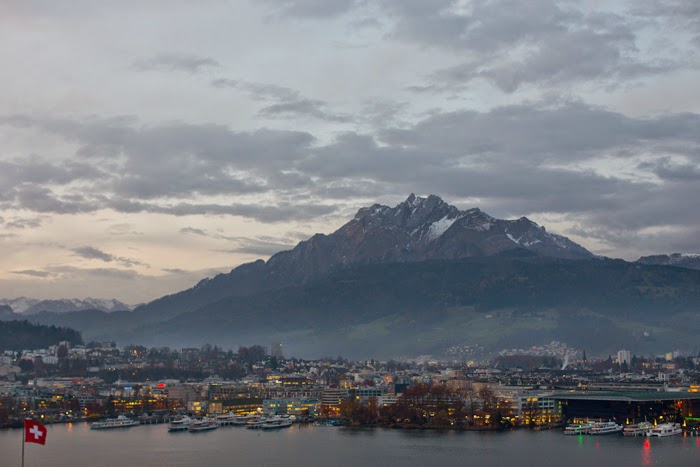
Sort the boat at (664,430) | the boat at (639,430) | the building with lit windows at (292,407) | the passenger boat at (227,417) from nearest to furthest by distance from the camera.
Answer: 1. the boat at (664,430)
2. the boat at (639,430)
3. the passenger boat at (227,417)
4. the building with lit windows at (292,407)

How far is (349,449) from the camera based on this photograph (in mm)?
47844

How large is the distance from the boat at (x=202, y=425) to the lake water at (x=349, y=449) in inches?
74.3

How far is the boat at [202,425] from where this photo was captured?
5909 cm

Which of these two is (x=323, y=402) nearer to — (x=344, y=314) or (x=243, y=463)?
(x=243, y=463)

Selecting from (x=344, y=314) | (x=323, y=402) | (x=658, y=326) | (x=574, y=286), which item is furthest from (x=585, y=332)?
(x=323, y=402)

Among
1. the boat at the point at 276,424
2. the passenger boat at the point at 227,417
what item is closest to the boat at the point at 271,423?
the boat at the point at 276,424

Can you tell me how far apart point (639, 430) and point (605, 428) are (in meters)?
1.62

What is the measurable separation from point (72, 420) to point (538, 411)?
26642 millimetres

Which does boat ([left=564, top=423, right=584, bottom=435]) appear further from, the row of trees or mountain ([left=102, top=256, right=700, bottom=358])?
mountain ([left=102, top=256, right=700, bottom=358])

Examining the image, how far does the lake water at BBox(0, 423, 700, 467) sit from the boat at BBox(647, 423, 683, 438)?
1349 millimetres

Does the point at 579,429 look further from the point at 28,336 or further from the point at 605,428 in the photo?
the point at 28,336

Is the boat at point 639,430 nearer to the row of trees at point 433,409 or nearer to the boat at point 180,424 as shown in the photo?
the row of trees at point 433,409

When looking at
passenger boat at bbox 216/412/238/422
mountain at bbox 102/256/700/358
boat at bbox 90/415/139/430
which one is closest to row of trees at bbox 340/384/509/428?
passenger boat at bbox 216/412/238/422

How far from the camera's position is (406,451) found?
4688cm
